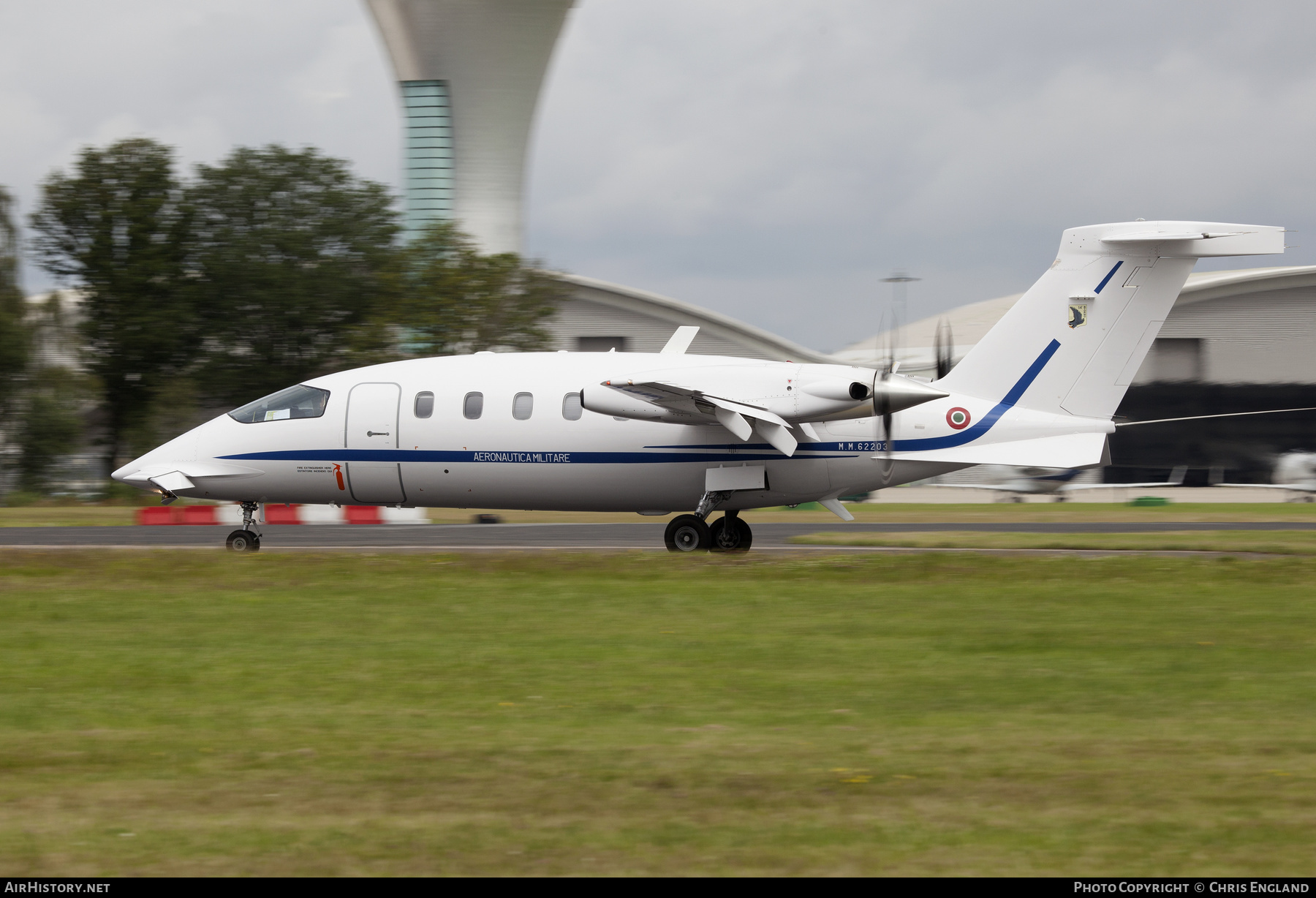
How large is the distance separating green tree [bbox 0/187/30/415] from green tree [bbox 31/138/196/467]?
1.30 metres

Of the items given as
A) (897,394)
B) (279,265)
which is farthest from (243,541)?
(279,265)

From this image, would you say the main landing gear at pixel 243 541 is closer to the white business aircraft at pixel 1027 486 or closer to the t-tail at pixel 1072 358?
the t-tail at pixel 1072 358

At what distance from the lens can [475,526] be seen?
32.2 metres

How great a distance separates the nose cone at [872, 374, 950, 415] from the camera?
20094 millimetres

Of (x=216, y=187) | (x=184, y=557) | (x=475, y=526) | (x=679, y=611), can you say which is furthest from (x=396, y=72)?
(x=679, y=611)

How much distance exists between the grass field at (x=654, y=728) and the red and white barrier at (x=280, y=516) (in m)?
16.7

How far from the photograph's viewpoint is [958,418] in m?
20.7

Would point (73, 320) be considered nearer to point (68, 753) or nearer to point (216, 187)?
point (216, 187)

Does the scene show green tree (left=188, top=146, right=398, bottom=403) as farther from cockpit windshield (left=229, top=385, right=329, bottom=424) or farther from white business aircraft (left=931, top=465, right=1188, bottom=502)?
cockpit windshield (left=229, top=385, right=329, bottom=424)

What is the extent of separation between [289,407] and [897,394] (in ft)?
33.5

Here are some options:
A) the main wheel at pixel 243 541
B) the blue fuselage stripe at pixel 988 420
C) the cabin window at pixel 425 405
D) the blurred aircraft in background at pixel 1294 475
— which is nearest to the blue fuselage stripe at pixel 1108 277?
the blue fuselage stripe at pixel 988 420

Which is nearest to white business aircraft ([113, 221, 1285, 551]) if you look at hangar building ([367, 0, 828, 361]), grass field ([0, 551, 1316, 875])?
grass field ([0, 551, 1316, 875])

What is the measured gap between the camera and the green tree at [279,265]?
59.7 m

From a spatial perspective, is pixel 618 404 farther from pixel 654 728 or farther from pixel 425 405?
pixel 654 728
